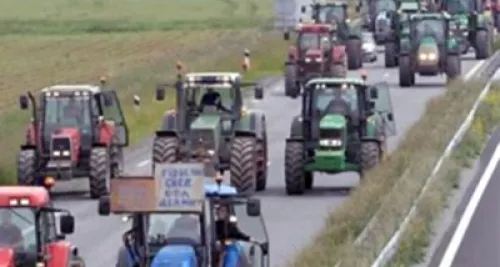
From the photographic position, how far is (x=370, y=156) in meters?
35.8

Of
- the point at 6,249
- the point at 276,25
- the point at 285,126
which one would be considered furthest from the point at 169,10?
the point at 6,249

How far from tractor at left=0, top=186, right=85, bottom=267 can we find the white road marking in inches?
250

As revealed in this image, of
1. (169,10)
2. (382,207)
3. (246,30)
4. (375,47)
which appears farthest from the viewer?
(169,10)

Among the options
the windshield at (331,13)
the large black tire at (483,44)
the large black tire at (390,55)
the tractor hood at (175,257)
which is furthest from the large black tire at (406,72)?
the tractor hood at (175,257)

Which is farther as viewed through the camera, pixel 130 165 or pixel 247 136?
pixel 130 165

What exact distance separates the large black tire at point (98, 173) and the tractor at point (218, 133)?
3.17 feet

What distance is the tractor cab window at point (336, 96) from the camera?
3647cm

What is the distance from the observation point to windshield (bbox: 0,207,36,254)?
20.3m

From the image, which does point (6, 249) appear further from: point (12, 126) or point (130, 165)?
point (12, 126)

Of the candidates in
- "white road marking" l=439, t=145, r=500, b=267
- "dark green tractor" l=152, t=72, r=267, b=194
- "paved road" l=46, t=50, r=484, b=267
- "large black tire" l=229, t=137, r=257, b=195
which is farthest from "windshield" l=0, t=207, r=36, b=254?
"dark green tractor" l=152, t=72, r=267, b=194

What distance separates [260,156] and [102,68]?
3404 centimetres

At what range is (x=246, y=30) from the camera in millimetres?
91562

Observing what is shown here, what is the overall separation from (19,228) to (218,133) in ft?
50.3

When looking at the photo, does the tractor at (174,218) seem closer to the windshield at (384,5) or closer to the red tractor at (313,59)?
the red tractor at (313,59)
